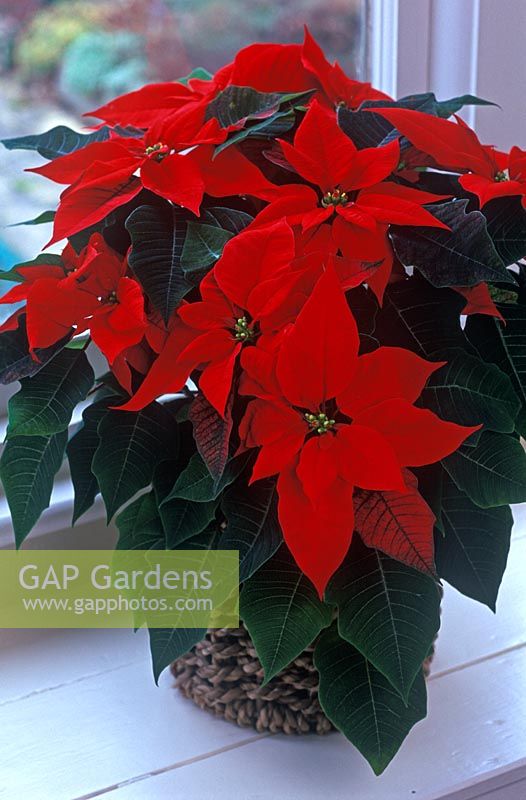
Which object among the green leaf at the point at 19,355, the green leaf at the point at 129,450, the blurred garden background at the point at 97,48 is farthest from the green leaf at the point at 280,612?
the blurred garden background at the point at 97,48

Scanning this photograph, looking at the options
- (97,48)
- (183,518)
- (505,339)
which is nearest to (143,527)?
(183,518)

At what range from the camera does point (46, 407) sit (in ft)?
2.08

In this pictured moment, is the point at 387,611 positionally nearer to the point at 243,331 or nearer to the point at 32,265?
the point at 243,331

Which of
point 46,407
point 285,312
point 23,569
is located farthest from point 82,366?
point 23,569

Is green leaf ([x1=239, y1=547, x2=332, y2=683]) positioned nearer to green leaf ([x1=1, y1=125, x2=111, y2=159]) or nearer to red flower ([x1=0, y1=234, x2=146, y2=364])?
red flower ([x1=0, y1=234, x2=146, y2=364])

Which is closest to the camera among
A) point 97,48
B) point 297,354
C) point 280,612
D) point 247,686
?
point 297,354

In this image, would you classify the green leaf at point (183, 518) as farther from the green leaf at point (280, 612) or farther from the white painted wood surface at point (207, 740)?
the white painted wood surface at point (207, 740)

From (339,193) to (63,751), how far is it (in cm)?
52

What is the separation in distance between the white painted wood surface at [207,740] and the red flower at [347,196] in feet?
1.33

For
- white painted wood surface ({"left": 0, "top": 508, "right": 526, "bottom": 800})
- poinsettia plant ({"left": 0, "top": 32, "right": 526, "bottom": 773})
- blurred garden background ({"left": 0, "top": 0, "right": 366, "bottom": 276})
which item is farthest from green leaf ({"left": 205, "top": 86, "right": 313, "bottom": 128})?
white painted wood surface ({"left": 0, "top": 508, "right": 526, "bottom": 800})

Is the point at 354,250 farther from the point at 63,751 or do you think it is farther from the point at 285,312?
the point at 63,751

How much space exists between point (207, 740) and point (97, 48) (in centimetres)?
67

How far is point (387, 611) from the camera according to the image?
64cm

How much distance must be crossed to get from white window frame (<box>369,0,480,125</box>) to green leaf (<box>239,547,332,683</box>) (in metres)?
0.59
